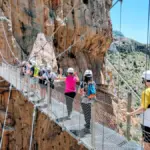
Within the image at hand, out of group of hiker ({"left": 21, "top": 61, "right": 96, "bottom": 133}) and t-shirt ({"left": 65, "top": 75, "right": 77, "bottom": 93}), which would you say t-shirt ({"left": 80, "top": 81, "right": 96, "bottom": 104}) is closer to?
group of hiker ({"left": 21, "top": 61, "right": 96, "bottom": 133})

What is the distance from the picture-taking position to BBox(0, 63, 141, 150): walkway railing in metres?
2.88

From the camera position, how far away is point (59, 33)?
38.2 feet

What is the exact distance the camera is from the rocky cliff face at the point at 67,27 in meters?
9.70

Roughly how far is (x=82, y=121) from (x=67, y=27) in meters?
9.01

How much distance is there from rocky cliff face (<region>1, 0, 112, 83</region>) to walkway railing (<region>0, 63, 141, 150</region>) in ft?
13.3

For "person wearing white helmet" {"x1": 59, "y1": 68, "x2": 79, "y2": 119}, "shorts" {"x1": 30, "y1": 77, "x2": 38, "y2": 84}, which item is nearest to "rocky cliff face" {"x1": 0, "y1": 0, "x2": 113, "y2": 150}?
"shorts" {"x1": 30, "y1": 77, "x2": 38, "y2": 84}

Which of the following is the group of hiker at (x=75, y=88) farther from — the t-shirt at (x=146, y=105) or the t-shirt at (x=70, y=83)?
the t-shirt at (x=146, y=105)

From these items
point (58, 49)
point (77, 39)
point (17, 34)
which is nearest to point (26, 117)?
point (17, 34)

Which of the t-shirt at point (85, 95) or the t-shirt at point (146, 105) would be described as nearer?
the t-shirt at point (146, 105)

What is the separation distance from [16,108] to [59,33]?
16.5 ft

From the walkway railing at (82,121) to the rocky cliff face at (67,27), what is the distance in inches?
160

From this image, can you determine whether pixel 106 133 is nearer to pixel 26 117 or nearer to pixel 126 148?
pixel 126 148

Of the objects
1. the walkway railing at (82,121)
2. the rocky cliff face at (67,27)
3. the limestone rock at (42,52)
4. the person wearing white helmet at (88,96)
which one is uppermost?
the rocky cliff face at (67,27)

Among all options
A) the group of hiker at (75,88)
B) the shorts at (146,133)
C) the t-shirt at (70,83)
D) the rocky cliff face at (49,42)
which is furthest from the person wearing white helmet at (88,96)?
the rocky cliff face at (49,42)
